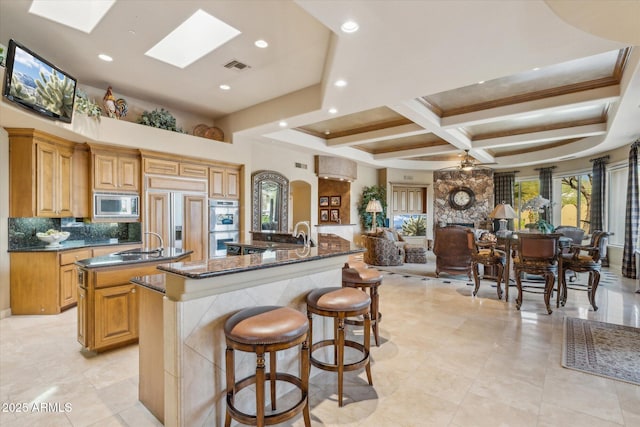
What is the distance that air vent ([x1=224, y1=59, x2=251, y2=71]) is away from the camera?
3.88 meters

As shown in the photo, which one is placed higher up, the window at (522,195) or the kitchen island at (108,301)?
the window at (522,195)

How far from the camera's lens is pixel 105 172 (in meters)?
4.62

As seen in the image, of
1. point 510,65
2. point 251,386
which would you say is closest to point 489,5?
point 510,65

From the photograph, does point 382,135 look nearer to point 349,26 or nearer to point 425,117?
point 425,117

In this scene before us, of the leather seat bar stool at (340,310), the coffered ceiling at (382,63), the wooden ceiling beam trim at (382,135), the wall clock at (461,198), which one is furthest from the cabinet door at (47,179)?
the wall clock at (461,198)

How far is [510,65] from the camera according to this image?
302 cm

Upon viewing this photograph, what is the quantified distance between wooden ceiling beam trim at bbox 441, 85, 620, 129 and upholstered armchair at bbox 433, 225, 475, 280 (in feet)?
6.88

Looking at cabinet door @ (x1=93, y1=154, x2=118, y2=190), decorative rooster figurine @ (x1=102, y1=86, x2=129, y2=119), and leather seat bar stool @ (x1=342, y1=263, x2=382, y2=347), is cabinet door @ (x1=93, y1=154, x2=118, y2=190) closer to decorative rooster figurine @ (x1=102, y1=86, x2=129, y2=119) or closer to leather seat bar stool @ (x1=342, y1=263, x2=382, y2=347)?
decorative rooster figurine @ (x1=102, y1=86, x2=129, y2=119)

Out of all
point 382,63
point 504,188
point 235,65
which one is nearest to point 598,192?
point 504,188

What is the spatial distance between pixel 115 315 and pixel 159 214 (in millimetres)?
2471

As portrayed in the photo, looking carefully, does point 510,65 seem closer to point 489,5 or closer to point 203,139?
point 489,5

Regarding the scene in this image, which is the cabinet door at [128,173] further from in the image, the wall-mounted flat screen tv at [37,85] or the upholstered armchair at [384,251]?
the upholstered armchair at [384,251]

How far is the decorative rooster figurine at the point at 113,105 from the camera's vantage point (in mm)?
4504

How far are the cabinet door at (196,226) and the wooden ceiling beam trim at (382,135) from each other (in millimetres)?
3532
